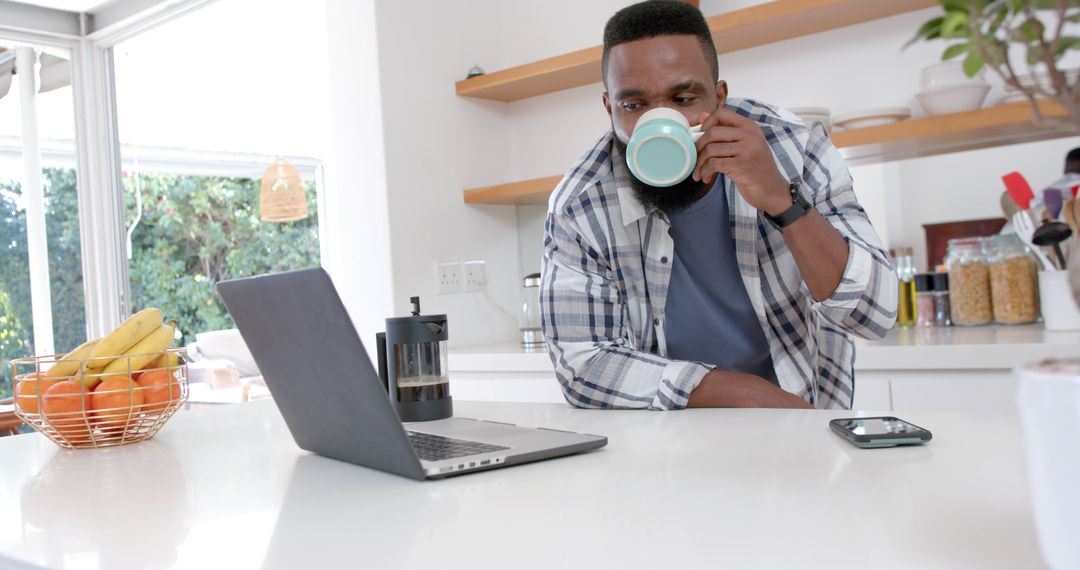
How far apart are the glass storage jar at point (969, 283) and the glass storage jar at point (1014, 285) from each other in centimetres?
3

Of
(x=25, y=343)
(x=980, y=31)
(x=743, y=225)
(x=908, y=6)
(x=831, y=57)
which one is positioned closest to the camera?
(x=980, y=31)

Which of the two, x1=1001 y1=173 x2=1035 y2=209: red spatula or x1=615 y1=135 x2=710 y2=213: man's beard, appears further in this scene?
x1=1001 y1=173 x2=1035 y2=209: red spatula

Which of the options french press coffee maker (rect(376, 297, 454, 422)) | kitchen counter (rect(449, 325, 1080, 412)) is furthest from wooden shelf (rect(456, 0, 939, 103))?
french press coffee maker (rect(376, 297, 454, 422))

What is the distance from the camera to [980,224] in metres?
2.40

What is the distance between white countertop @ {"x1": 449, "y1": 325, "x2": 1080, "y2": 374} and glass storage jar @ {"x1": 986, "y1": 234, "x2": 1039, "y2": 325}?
4 centimetres

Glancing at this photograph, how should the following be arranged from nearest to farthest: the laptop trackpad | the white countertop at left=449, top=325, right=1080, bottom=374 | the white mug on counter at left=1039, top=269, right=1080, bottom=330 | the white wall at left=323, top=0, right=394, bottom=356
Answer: the laptop trackpad
the white countertop at left=449, top=325, right=1080, bottom=374
the white mug on counter at left=1039, top=269, right=1080, bottom=330
the white wall at left=323, top=0, right=394, bottom=356

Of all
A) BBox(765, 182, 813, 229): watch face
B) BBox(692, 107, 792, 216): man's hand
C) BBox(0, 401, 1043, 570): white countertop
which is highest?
BBox(692, 107, 792, 216): man's hand

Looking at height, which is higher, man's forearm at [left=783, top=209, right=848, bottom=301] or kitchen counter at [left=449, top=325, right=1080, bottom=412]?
man's forearm at [left=783, top=209, right=848, bottom=301]

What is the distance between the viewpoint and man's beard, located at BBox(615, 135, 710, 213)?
5.54ft

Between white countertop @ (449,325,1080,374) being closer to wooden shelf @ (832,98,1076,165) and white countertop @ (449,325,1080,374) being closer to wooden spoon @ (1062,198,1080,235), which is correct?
wooden shelf @ (832,98,1076,165)

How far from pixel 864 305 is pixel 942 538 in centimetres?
93

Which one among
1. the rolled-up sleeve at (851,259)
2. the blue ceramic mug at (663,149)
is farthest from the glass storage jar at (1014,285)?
the blue ceramic mug at (663,149)

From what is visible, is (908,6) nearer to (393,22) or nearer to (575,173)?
(575,173)

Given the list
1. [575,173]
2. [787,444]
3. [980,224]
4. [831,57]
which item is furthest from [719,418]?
[831,57]
